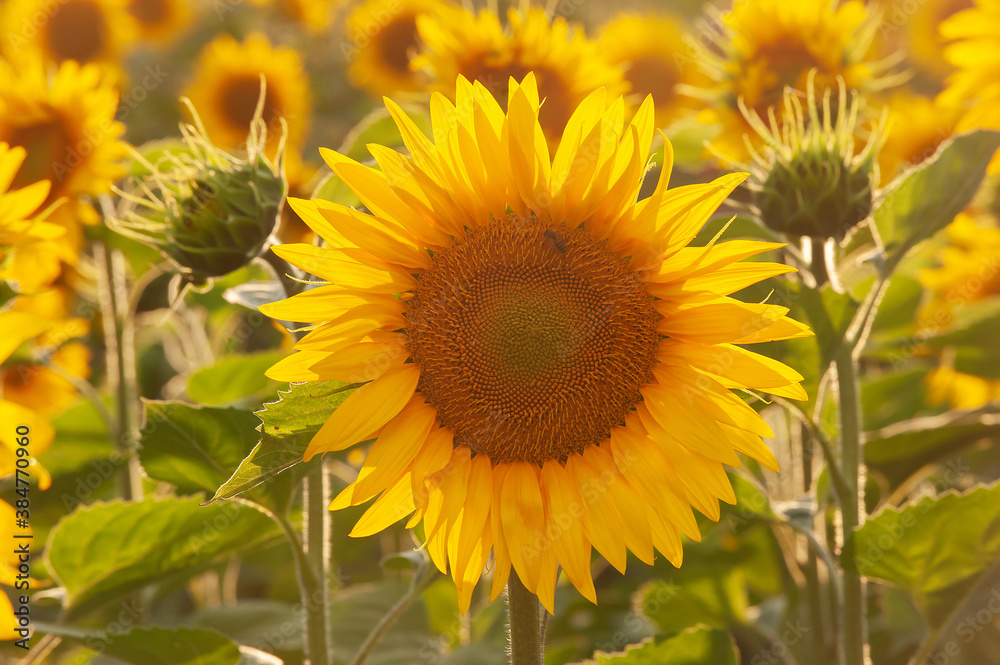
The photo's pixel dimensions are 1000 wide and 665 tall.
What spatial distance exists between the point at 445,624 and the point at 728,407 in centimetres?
144

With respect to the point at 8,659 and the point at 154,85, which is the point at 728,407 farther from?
the point at 154,85

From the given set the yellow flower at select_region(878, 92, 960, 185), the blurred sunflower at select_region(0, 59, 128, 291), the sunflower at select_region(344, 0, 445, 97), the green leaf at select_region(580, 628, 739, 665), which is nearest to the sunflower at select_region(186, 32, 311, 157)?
the sunflower at select_region(344, 0, 445, 97)

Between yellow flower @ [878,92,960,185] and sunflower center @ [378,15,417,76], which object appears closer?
yellow flower @ [878,92,960,185]

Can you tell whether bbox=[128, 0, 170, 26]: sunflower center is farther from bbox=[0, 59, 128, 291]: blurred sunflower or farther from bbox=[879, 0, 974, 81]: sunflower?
bbox=[879, 0, 974, 81]: sunflower

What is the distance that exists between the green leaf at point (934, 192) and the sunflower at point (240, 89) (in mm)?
2860

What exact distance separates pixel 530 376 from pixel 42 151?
169 centimetres

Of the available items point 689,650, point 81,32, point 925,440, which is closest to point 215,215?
point 689,650

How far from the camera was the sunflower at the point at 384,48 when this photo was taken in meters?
3.92

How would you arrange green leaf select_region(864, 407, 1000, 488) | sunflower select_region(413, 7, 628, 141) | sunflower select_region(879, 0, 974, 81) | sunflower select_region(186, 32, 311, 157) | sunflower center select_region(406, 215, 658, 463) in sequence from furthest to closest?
sunflower select_region(879, 0, 974, 81) → sunflower select_region(186, 32, 311, 157) → sunflower select_region(413, 7, 628, 141) → green leaf select_region(864, 407, 1000, 488) → sunflower center select_region(406, 215, 658, 463)

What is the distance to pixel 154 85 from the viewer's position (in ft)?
16.8

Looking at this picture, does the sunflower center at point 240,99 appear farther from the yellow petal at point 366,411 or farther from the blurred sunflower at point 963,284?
the yellow petal at point 366,411

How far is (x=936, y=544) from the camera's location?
141cm

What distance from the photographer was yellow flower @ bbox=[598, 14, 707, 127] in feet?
10.5

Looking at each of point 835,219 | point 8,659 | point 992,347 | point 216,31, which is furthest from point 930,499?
point 216,31
